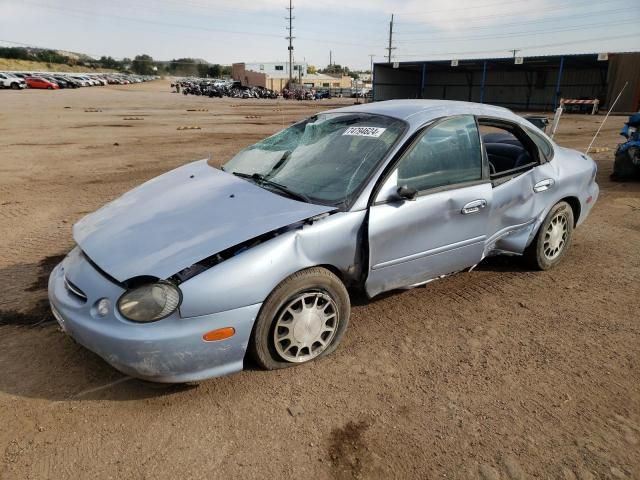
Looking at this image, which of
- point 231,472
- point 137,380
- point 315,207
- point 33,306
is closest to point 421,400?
point 231,472

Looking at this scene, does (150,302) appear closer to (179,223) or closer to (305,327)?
(179,223)

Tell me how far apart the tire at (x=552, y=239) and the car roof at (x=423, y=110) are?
958 millimetres

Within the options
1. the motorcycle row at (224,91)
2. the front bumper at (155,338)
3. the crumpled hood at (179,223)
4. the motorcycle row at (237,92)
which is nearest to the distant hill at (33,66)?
the motorcycle row at (224,91)

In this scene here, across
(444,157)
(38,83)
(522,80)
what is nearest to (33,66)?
(38,83)

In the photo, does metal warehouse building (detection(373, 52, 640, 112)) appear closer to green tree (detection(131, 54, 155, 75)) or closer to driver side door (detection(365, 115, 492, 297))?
driver side door (detection(365, 115, 492, 297))

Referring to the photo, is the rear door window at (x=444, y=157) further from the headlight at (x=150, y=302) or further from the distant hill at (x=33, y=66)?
the distant hill at (x=33, y=66)

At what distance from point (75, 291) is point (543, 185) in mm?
3721

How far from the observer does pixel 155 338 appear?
7.47ft

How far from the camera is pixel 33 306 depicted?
11.6ft

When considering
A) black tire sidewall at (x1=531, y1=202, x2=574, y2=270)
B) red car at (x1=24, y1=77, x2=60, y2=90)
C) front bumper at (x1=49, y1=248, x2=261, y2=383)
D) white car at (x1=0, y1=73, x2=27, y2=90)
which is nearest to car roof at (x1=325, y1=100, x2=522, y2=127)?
black tire sidewall at (x1=531, y1=202, x2=574, y2=270)

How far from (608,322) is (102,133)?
15787mm

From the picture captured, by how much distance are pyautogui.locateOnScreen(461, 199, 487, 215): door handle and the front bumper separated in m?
1.75

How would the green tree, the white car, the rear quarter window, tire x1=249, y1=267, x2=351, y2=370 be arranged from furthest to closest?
the green tree → the white car → the rear quarter window → tire x1=249, y1=267, x2=351, y2=370

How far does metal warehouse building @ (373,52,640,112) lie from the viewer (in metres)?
33.0
